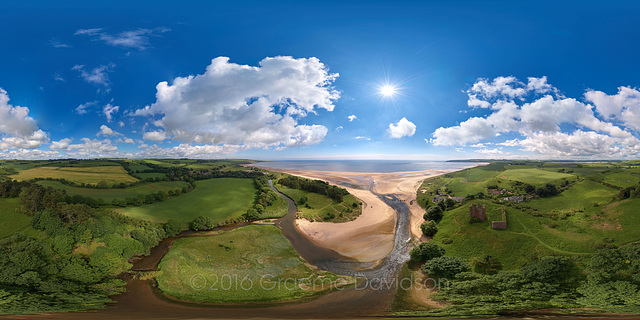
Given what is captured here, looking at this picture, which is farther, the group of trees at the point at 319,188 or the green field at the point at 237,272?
the group of trees at the point at 319,188

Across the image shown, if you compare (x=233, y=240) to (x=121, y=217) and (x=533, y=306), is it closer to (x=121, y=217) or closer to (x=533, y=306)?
(x=121, y=217)

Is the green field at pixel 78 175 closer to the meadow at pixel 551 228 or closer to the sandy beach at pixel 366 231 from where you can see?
the sandy beach at pixel 366 231

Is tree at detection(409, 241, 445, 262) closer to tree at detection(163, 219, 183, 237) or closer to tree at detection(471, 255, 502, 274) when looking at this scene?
tree at detection(471, 255, 502, 274)

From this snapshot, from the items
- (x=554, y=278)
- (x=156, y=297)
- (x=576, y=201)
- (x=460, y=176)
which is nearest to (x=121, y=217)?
(x=156, y=297)

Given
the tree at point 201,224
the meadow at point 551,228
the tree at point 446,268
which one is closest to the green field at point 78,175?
the tree at point 201,224

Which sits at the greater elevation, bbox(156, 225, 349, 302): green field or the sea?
the sea

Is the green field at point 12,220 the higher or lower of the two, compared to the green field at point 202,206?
higher

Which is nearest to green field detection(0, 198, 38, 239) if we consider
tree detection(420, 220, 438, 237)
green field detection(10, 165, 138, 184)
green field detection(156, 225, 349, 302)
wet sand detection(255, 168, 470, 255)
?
green field detection(156, 225, 349, 302)
